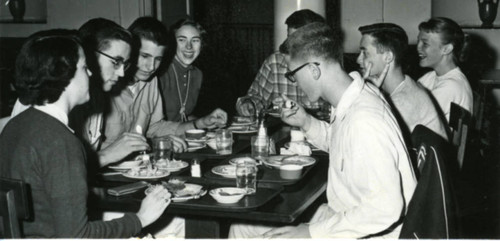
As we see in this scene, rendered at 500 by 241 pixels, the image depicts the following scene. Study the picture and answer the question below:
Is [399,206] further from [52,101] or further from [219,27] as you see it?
[219,27]

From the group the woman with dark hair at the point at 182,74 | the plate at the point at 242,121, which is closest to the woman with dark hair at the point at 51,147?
the plate at the point at 242,121

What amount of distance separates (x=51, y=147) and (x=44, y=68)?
319 mm

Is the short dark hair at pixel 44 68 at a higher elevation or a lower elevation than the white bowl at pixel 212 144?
higher

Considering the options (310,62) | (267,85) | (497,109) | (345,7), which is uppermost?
(345,7)

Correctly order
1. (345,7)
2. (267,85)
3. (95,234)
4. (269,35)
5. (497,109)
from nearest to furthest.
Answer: (95,234)
(267,85)
(497,109)
(345,7)
(269,35)

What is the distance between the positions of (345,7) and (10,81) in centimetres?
496

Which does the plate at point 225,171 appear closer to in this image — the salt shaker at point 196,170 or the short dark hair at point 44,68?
the salt shaker at point 196,170

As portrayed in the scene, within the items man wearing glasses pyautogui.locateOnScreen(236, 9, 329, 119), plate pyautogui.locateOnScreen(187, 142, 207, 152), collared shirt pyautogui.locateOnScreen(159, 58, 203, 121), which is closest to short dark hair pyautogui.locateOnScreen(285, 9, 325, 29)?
man wearing glasses pyautogui.locateOnScreen(236, 9, 329, 119)

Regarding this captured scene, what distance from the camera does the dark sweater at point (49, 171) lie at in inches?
71.8

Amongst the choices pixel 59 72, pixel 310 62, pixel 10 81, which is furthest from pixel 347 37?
pixel 59 72

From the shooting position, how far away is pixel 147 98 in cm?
370

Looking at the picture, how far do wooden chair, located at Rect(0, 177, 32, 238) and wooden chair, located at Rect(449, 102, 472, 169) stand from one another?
2284mm

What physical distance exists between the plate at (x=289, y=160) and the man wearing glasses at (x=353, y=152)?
0.30 meters

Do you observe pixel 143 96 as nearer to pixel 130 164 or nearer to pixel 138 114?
pixel 138 114
